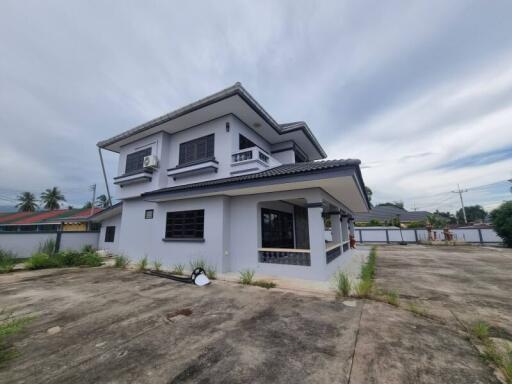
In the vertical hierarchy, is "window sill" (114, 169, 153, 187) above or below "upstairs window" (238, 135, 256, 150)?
below

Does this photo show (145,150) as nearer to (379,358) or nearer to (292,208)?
(292,208)

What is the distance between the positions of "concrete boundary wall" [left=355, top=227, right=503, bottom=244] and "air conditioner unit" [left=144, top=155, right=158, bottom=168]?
23030 millimetres

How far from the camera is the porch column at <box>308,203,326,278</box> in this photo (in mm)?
6949

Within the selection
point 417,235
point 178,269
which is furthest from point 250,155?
point 417,235

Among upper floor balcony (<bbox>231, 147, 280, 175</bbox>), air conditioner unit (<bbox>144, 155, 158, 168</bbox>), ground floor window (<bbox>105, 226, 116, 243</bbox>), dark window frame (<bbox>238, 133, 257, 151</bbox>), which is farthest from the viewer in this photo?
ground floor window (<bbox>105, 226, 116, 243</bbox>)

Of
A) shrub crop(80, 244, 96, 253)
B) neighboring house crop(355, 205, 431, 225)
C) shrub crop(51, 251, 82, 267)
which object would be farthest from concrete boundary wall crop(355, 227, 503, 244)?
shrub crop(80, 244, 96, 253)

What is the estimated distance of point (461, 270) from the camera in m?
8.79

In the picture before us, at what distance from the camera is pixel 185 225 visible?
9531 millimetres

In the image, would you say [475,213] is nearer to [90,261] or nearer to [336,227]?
[336,227]

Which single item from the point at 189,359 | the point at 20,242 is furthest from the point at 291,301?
the point at 20,242

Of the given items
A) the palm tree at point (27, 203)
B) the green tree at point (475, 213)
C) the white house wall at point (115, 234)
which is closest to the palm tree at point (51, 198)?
the palm tree at point (27, 203)

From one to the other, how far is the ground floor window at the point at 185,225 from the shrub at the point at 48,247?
24.4ft

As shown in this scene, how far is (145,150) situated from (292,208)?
932 cm

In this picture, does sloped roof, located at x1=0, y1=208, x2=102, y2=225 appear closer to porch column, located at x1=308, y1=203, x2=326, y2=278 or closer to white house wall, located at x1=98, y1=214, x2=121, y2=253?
white house wall, located at x1=98, y1=214, x2=121, y2=253
